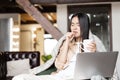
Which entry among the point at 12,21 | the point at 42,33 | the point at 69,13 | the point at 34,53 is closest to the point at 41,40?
the point at 42,33

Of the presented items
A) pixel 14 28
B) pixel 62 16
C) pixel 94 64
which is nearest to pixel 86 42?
pixel 94 64

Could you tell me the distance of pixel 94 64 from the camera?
183 cm

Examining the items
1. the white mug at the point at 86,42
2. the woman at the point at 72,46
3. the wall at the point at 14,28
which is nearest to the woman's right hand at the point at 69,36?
the woman at the point at 72,46

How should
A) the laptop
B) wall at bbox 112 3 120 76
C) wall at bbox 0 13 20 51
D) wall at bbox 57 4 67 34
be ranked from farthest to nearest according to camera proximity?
wall at bbox 0 13 20 51, wall at bbox 57 4 67 34, wall at bbox 112 3 120 76, the laptop

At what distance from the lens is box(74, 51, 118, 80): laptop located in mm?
1761

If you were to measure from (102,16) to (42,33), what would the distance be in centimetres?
582

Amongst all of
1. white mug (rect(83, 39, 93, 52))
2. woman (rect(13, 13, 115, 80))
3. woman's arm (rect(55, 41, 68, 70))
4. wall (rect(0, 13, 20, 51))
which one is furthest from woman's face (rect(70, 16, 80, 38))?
wall (rect(0, 13, 20, 51))

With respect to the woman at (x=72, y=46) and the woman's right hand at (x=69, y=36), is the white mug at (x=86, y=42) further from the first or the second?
the woman's right hand at (x=69, y=36)

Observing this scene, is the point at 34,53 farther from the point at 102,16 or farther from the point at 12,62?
the point at 102,16

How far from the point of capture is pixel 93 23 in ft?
21.0

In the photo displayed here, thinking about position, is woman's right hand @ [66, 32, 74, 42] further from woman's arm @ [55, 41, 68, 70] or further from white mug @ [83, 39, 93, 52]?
white mug @ [83, 39, 93, 52]

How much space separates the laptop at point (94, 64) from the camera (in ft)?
5.78

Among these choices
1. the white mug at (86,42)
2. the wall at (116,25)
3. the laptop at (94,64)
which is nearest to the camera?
the laptop at (94,64)

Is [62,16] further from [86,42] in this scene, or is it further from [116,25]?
[86,42]
